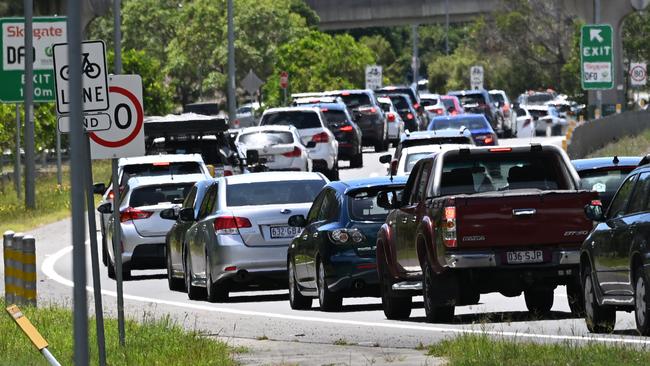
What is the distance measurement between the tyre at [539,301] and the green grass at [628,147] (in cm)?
2835

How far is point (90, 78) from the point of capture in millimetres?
14922

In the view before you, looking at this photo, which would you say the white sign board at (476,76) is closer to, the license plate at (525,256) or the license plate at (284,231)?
the license plate at (284,231)

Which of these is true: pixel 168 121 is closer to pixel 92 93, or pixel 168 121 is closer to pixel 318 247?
pixel 318 247

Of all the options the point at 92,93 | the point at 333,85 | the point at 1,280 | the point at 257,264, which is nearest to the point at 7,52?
the point at 1,280

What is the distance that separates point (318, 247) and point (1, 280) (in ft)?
32.0

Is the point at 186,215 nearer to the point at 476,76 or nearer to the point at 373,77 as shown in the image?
the point at 373,77

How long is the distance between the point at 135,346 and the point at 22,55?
2607cm

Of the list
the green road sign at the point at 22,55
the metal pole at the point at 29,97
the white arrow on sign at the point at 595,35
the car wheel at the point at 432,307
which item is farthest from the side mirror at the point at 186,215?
the white arrow on sign at the point at 595,35

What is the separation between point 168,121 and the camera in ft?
116

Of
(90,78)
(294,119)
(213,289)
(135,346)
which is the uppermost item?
(90,78)

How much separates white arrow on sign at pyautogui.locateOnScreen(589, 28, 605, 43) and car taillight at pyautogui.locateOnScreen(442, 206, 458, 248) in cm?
3311

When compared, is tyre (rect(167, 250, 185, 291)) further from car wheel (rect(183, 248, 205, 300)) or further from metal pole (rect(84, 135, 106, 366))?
metal pole (rect(84, 135, 106, 366))

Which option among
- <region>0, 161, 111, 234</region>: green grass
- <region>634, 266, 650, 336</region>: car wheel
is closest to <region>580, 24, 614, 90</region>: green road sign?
<region>0, 161, 111, 234</region>: green grass

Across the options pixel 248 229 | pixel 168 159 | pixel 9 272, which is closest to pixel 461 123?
pixel 168 159
